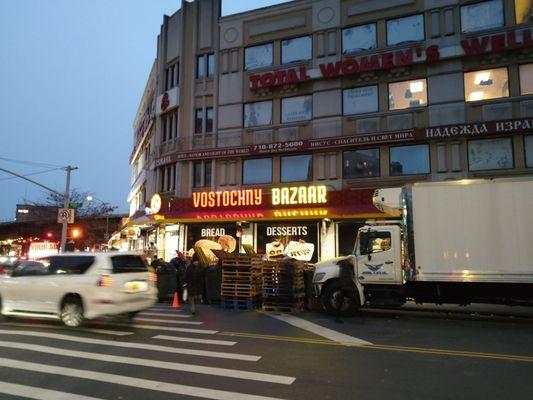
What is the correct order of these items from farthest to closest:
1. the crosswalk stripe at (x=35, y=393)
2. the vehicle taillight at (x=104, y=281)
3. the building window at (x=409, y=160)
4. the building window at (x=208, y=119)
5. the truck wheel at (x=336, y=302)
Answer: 1. the building window at (x=208, y=119)
2. the building window at (x=409, y=160)
3. the truck wheel at (x=336, y=302)
4. the vehicle taillight at (x=104, y=281)
5. the crosswalk stripe at (x=35, y=393)

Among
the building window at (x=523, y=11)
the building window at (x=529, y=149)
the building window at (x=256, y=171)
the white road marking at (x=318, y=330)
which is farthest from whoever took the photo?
the building window at (x=256, y=171)

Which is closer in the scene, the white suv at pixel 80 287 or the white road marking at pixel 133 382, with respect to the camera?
the white road marking at pixel 133 382

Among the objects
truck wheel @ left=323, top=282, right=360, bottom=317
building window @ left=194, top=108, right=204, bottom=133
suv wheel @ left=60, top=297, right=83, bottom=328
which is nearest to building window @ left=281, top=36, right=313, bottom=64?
building window @ left=194, top=108, right=204, bottom=133

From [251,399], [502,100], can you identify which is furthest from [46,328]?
[502,100]

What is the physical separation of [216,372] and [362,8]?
21436 millimetres

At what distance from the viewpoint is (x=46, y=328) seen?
34.1 ft

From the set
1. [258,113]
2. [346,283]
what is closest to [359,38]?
[258,113]

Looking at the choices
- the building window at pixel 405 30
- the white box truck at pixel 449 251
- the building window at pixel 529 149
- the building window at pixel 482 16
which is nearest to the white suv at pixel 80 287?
the white box truck at pixel 449 251

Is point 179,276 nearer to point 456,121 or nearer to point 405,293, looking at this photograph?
point 405,293

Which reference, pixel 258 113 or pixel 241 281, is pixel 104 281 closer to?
pixel 241 281

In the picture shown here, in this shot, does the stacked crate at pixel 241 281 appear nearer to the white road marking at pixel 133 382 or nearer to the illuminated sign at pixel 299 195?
the illuminated sign at pixel 299 195

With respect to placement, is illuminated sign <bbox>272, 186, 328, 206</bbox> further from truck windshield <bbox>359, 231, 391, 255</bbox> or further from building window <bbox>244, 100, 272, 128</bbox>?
truck windshield <bbox>359, 231, 391, 255</bbox>

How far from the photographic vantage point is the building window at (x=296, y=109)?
24.0 metres

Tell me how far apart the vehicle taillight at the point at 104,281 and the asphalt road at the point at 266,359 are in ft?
3.40
